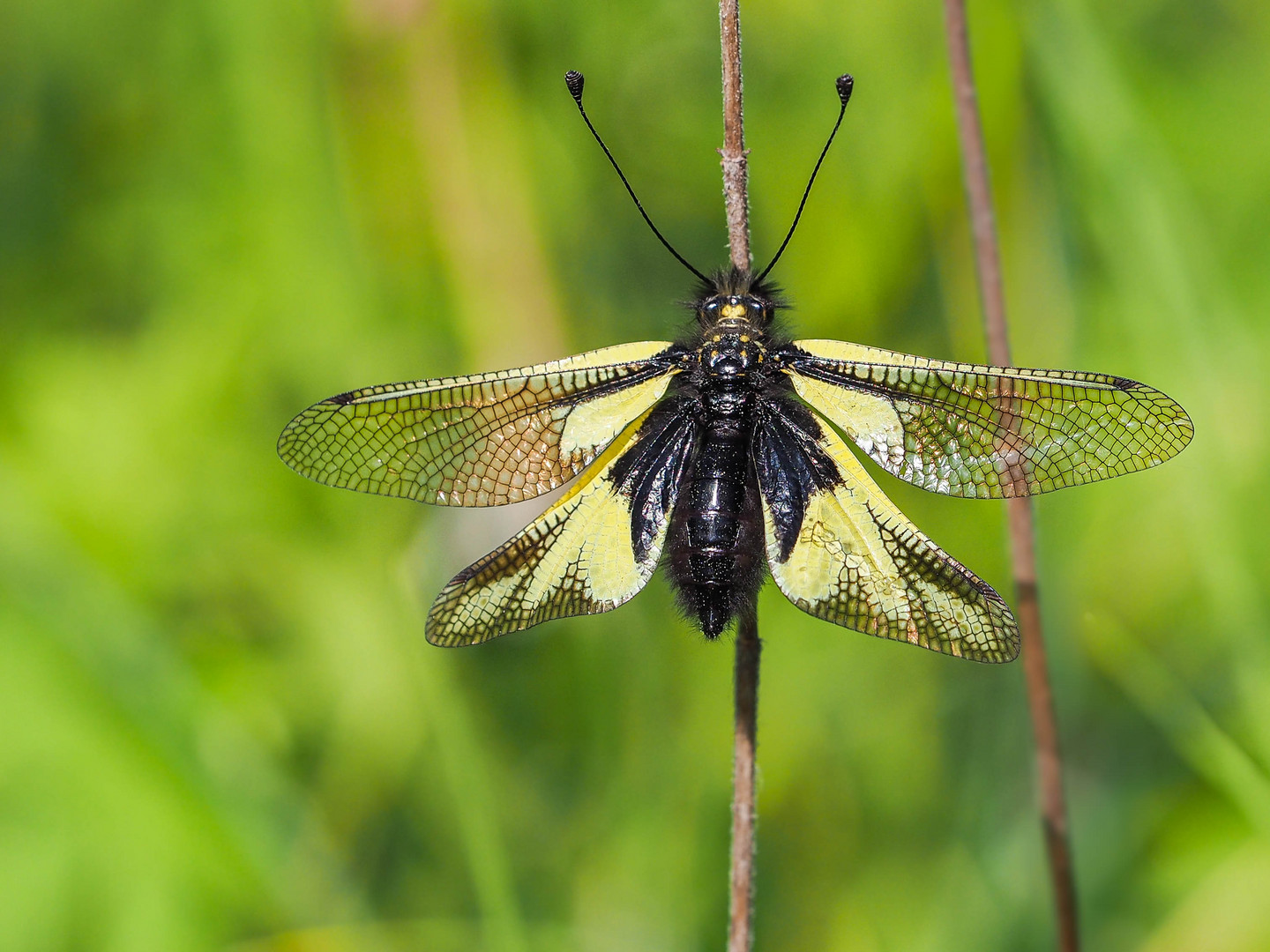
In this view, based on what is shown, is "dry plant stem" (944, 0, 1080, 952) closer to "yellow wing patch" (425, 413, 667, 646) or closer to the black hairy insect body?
the black hairy insect body

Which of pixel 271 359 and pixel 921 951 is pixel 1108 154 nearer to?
pixel 921 951

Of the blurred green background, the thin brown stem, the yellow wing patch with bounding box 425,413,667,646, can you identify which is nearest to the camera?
the thin brown stem

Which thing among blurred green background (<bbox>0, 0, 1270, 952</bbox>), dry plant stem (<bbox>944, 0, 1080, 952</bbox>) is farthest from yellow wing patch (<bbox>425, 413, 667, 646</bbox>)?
blurred green background (<bbox>0, 0, 1270, 952</bbox>)

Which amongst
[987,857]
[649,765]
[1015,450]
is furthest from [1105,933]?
[1015,450]

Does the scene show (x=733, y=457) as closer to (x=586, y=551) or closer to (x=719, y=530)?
(x=719, y=530)

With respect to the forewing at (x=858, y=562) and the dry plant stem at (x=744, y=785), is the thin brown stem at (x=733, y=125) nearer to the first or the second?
the forewing at (x=858, y=562)

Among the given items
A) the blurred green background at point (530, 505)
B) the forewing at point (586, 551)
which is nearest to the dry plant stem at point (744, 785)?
the forewing at point (586, 551)

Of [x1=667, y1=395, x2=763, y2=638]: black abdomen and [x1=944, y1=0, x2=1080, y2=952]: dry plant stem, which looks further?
[x1=944, y1=0, x2=1080, y2=952]: dry plant stem
